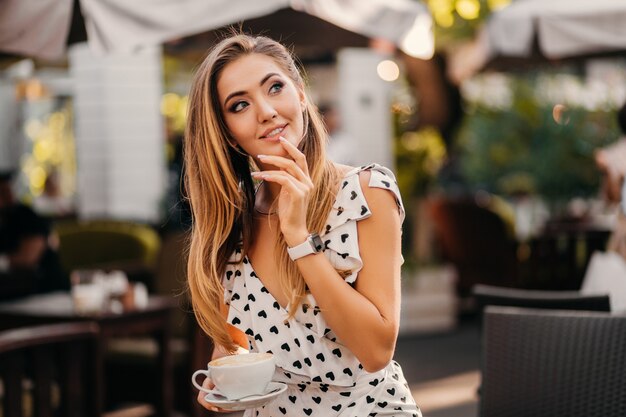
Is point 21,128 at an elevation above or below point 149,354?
above

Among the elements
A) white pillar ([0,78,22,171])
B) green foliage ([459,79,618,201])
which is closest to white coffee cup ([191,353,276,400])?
green foliage ([459,79,618,201])

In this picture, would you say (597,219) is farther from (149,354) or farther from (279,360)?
(279,360)

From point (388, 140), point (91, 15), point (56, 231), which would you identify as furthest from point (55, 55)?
point (388, 140)

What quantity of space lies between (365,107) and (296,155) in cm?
1017

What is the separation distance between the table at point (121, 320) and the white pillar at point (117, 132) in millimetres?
4200

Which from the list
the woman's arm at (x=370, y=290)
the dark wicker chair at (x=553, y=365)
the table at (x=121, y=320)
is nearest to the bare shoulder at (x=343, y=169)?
the woman's arm at (x=370, y=290)

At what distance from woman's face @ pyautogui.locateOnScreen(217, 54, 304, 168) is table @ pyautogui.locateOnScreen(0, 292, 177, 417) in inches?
114

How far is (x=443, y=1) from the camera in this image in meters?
9.09

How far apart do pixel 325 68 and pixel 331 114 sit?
7456 millimetres

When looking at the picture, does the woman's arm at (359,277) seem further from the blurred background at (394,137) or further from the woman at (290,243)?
the blurred background at (394,137)

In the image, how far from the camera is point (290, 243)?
79.1 inches

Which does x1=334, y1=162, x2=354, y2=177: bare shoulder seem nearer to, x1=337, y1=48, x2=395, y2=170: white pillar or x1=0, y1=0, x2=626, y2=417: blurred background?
x1=0, y1=0, x2=626, y2=417: blurred background

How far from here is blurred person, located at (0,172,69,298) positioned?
635 cm

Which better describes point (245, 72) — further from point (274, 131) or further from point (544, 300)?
point (544, 300)
